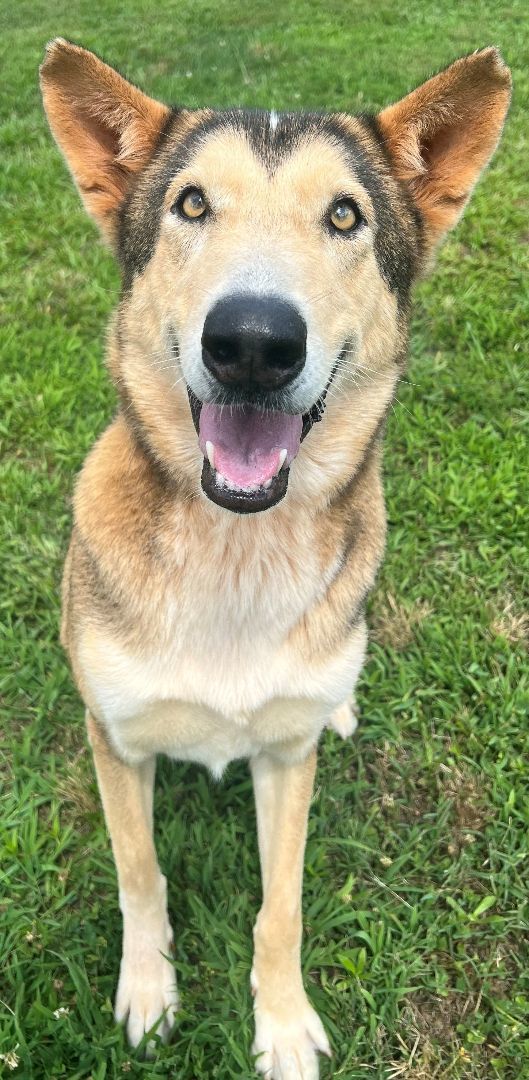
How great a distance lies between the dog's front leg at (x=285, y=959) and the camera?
242 cm

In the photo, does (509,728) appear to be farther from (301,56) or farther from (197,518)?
(301,56)

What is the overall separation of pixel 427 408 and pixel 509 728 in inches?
86.0

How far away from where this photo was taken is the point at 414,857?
291 cm

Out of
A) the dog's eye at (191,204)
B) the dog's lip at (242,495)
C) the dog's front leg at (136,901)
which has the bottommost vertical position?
the dog's front leg at (136,901)

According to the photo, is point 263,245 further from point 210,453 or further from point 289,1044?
point 289,1044

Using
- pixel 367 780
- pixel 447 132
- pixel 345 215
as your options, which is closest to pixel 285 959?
pixel 367 780

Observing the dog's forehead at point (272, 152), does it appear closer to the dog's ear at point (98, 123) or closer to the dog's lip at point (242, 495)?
the dog's ear at point (98, 123)

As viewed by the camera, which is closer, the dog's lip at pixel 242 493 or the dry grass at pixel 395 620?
the dog's lip at pixel 242 493

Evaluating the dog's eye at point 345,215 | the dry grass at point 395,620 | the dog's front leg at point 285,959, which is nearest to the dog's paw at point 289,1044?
the dog's front leg at point 285,959

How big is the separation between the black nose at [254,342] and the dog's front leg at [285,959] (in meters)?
1.35

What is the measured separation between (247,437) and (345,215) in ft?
2.38

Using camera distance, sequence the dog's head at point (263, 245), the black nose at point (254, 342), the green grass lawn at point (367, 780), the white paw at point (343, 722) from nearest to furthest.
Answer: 1. the black nose at point (254, 342)
2. the dog's head at point (263, 245)
3. the green grass lawn at point (367, 780)
4. the white paw at point (343, 722)

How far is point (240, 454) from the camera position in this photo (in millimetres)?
1991

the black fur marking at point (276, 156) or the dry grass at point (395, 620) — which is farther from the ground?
the black fur marking at point (276, 156)
